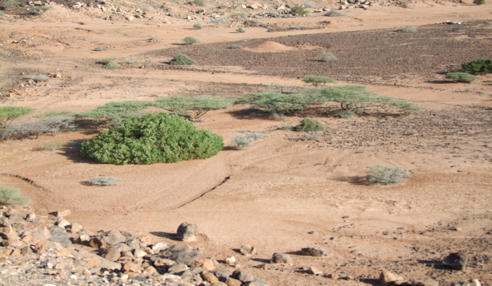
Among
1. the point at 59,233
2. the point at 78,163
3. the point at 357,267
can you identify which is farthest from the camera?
the point at 78,163

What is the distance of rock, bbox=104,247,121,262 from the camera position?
19.1 feet

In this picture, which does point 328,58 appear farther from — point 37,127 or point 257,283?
point 257,283

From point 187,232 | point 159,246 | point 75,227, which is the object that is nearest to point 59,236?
point 75,227

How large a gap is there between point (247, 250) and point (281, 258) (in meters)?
0.62

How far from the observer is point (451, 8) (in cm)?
5466

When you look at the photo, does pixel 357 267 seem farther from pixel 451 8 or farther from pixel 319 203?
pixel 451 8

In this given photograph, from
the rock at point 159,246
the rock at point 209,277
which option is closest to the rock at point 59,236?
the rock at point 159,246

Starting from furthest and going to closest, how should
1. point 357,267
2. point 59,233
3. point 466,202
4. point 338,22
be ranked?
point 338,22 < point 466,202 < point 59,233 < point 357,267

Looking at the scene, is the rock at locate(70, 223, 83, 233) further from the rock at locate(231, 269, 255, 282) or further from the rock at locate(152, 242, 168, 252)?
the rock at locate(231, 269, 255, 282)

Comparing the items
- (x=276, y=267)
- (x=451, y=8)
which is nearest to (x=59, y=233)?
(x=276, y=267)

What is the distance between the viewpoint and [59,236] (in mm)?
6359

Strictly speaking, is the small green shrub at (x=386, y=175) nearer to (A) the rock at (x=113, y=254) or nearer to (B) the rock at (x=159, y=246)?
(B) the rock at (x=159, y=246)

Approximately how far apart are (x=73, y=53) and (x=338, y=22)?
85.5 ft

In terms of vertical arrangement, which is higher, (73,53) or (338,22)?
(338,22)
